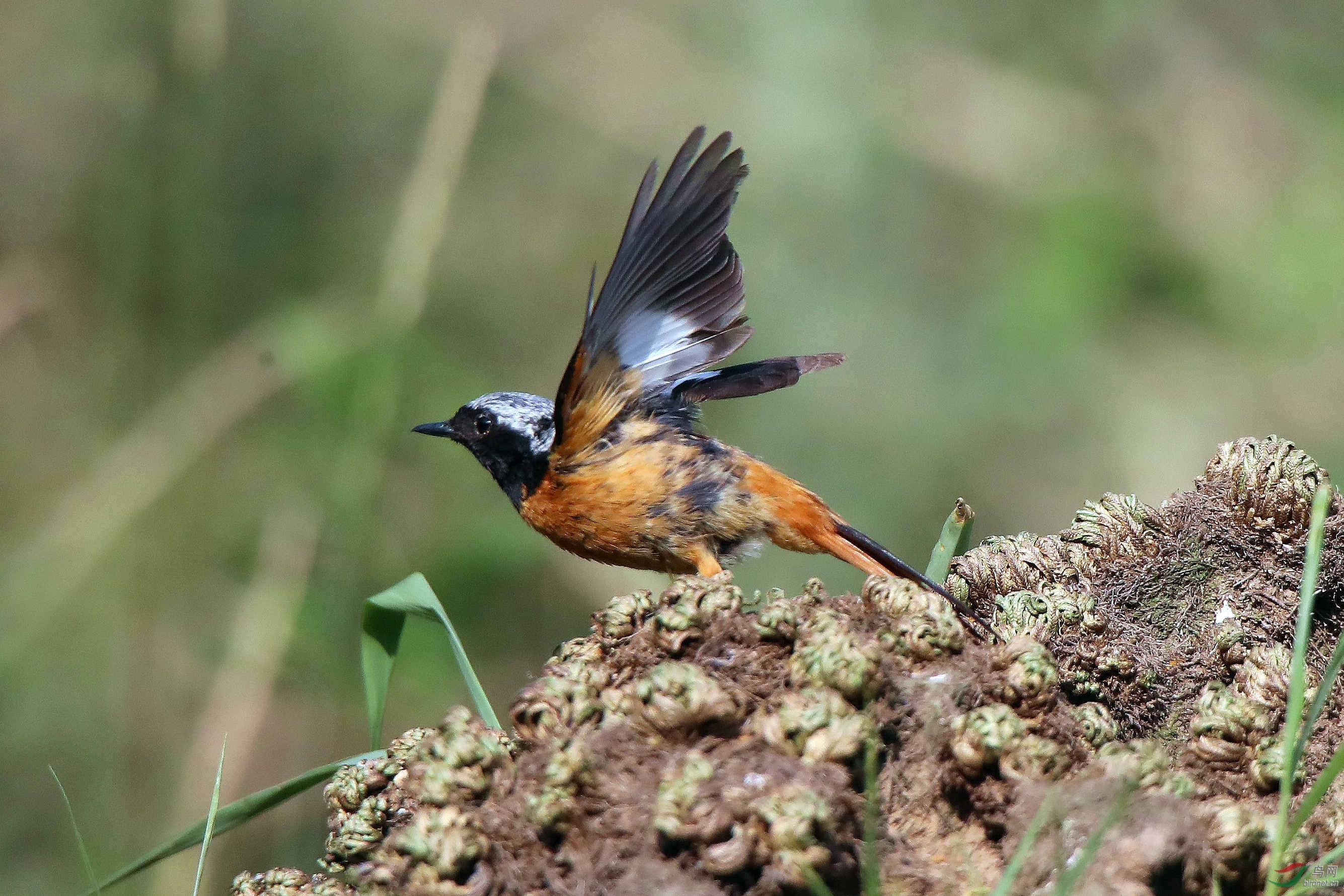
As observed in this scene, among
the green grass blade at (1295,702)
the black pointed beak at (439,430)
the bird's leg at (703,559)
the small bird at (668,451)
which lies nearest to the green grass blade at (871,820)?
the green grass blade at (1295,702)

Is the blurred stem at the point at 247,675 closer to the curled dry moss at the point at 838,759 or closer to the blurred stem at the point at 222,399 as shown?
the blurred stem at the point at 222,399

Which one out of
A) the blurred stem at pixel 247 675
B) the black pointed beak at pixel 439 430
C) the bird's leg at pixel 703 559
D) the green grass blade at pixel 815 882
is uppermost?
the black pointed beak at pixel 439 430

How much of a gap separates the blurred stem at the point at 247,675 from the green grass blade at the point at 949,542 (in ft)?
9.06

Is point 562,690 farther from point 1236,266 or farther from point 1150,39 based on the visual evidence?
point 1150,39

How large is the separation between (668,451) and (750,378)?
15.5 inches

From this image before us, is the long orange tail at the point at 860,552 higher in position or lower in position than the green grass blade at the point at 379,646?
higher

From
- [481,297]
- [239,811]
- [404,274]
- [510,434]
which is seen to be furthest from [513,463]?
[239,811]

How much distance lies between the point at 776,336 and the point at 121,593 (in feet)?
11.1

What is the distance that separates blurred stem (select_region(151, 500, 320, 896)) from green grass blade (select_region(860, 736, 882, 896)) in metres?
3.23

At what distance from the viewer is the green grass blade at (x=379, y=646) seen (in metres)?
2.75

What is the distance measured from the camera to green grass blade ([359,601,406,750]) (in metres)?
2.75

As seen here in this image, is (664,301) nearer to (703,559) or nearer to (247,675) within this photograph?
(703,559)

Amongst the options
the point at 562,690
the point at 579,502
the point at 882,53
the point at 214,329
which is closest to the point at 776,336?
the point at 882,53

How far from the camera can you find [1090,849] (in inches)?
55.3
